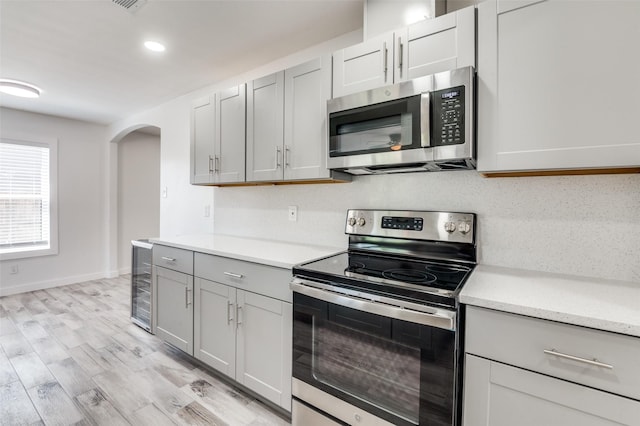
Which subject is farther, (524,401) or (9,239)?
(9,239)

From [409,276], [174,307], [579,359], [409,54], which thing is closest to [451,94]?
[409,54]

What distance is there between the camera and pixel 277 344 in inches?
65.7

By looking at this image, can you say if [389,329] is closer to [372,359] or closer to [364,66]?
[372,359]

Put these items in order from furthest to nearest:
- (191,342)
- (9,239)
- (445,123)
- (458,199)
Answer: (9,239) → (191,342) → (458,199) → (445,123)

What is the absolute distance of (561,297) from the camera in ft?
3.49

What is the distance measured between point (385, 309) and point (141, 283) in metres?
2.43

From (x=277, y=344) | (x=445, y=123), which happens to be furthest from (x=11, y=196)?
(x=445, y=123)

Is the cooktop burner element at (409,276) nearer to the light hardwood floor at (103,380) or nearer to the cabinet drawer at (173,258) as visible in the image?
the light hardwood floor at (103,380)

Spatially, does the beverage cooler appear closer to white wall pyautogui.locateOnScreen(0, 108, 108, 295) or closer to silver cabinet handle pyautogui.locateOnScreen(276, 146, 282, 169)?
silver cabinet handle pyautogui.locateOnScreen(276, 146, 282, 169)

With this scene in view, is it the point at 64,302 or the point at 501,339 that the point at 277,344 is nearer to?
the point at 501,339

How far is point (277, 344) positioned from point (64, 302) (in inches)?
140

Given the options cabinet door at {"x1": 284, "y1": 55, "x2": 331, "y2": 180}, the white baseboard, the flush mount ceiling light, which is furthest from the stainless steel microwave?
the white baseboard

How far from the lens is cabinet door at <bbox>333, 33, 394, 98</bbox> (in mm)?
1571

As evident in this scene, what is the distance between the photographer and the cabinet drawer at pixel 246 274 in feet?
5.37
